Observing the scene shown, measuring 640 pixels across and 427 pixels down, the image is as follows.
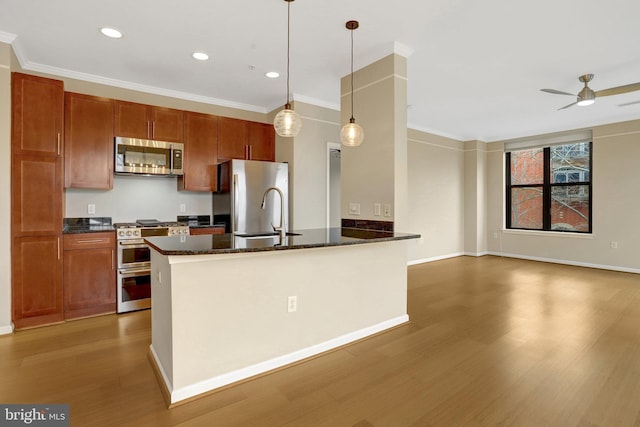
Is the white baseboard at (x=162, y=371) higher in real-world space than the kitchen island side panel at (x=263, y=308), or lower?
lower

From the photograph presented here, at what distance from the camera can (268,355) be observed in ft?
7.38

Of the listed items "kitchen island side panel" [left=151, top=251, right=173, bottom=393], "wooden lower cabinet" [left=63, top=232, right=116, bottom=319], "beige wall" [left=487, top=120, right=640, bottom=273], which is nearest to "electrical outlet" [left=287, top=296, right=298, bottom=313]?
"kitchen island side panel" [left=151, top=251, right=173, bottom=393]

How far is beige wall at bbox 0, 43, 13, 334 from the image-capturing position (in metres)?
2.89

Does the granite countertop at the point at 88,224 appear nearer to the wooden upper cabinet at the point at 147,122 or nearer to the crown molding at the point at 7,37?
the wooden upper cabinet at the point at 147,122

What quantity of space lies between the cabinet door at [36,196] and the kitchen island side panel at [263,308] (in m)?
1.69

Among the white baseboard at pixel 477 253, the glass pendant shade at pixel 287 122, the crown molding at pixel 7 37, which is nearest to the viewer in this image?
the glass pendant shade at pixel 287 122

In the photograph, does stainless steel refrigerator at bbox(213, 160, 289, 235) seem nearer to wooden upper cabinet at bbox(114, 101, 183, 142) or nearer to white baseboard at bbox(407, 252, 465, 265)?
wooden upper cabinet at bbox(114, 101, 183, 142)

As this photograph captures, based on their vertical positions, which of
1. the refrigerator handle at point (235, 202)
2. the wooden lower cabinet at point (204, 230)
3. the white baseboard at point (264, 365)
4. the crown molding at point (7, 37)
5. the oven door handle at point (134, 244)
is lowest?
the white baseboard at point (264, 365)

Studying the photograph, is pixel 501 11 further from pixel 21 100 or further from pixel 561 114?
pixel 21 100

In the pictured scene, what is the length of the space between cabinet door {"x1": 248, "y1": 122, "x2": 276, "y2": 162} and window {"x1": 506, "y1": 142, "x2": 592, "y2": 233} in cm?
566

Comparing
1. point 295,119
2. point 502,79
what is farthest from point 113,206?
point 502,79

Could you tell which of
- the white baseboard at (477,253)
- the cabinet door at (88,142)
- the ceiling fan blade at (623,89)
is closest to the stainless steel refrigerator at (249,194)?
the cabinet door at (88,142)

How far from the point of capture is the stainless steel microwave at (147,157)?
3775 mm

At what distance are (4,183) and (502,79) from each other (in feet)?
18.0
